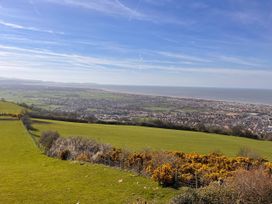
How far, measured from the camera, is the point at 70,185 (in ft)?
46.9

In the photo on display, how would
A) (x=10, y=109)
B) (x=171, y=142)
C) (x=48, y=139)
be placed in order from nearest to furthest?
(x=48, y=139) < (x=171, y=142) < (x=10, y=109)

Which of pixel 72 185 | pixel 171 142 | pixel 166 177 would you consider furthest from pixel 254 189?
pixel 171 142

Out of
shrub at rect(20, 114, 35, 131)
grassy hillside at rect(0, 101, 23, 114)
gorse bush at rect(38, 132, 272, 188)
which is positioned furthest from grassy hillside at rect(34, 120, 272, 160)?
grassy hillside at rect(0, 101, 23, 114)

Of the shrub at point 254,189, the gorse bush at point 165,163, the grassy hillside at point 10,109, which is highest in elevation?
the shrub at point 254,189

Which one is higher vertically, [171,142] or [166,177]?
[166,177]

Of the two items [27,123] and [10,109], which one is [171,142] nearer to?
[27,123]

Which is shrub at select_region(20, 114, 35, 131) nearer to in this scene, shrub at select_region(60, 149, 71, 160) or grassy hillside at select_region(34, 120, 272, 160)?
grassy hillside at select_region(34, 120, 272, 160)

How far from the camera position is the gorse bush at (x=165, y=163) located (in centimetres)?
1394

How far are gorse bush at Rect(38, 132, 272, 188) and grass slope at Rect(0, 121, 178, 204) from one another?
2.40 ft

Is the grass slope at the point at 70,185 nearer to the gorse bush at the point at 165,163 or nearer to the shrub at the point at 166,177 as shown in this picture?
the shrub at the point at 166,177

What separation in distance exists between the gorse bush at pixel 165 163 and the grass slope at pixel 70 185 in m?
0.73

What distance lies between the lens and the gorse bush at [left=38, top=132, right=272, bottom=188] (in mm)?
13938

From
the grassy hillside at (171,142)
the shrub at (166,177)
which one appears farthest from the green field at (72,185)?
the grassy hillside at (171,142)

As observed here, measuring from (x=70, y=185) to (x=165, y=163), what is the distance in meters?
4.11
